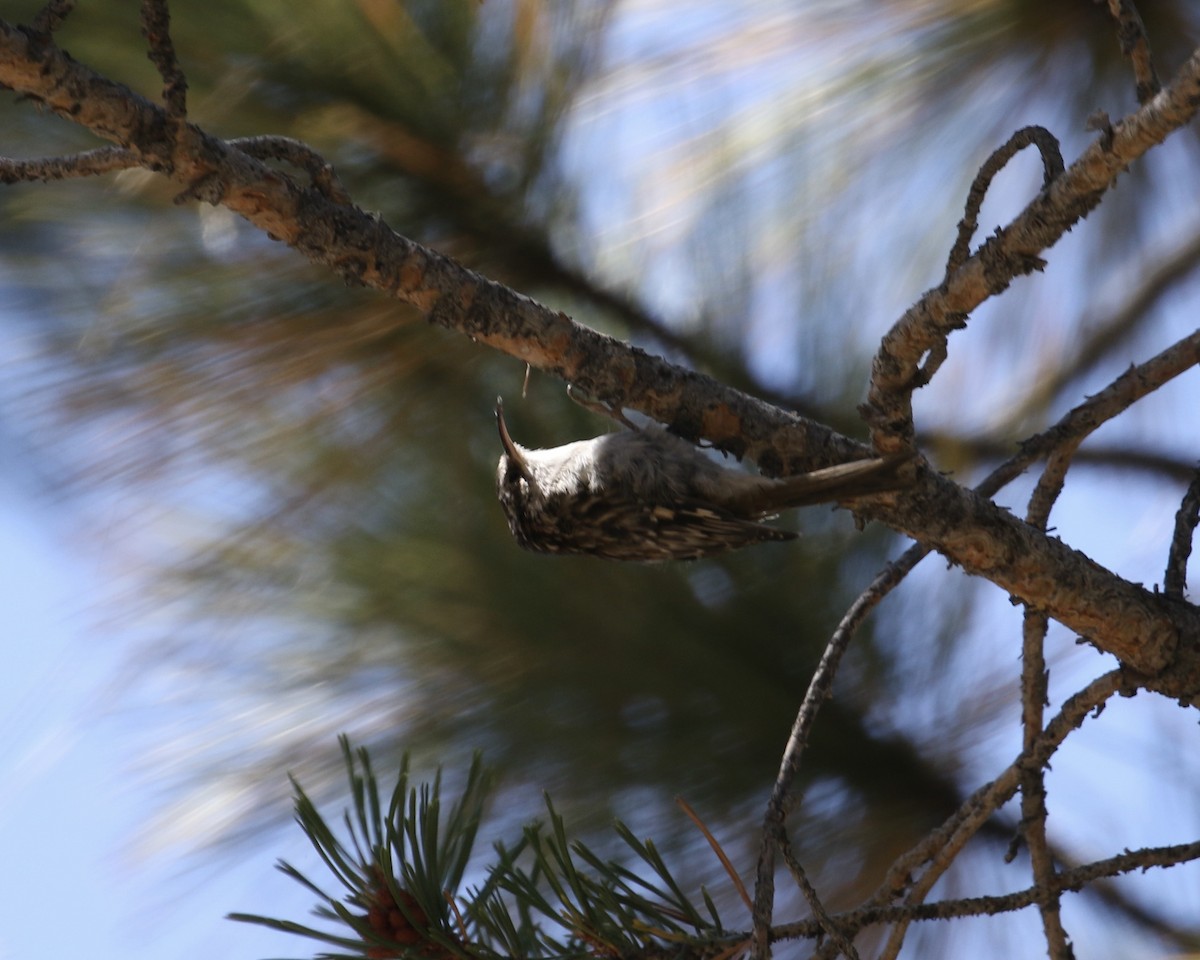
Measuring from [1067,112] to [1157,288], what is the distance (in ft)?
0.81

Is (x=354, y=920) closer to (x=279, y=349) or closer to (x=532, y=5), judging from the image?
(x=279, y=349)

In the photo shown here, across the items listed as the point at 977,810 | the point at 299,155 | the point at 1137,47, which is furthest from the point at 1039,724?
the point at 299,155

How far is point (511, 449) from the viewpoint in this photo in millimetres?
1422

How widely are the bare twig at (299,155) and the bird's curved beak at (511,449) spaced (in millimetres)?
407

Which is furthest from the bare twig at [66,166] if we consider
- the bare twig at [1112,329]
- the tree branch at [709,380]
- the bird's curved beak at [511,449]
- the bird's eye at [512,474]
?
the bare twig at [1112,329]

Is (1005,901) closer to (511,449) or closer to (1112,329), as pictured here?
(511,449)

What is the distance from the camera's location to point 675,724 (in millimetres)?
1445

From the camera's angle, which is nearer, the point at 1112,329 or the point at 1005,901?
the point at 1005,901

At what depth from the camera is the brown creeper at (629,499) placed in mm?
1362

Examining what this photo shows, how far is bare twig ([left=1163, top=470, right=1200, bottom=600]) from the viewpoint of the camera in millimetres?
1117

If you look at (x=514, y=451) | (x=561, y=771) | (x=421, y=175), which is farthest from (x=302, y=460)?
(x=561, y=771)

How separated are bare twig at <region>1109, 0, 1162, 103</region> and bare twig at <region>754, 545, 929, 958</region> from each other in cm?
43

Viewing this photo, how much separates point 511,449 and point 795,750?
56cm

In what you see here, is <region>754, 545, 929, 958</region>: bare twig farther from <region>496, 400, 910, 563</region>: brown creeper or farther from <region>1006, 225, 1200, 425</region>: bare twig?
<region>1006, 225, 1200, 425</region>: bare twig
